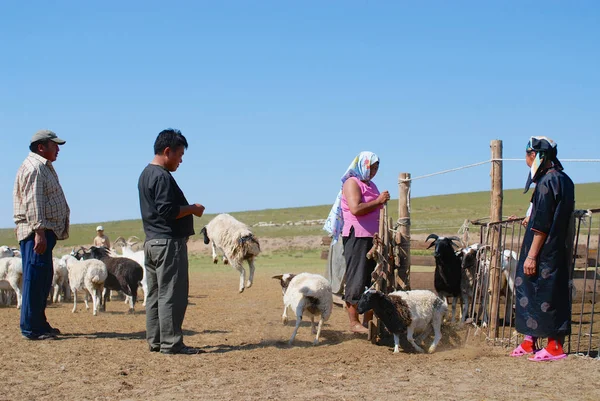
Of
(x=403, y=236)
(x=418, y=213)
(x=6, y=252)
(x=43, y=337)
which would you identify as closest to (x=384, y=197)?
(x=403, y=236)

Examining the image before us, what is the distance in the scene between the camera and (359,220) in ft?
28.0

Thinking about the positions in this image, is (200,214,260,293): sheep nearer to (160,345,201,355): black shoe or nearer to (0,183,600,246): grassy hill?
(160,345,201,355): black shoe

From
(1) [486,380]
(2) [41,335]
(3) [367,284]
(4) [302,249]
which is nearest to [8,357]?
(2) [41,335]

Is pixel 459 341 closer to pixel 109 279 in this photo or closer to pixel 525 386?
pixel 525 386

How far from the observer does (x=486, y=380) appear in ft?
18.6

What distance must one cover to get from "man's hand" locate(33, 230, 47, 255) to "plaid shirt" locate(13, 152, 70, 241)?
8 centimetres

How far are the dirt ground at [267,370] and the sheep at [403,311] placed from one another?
0.29 m

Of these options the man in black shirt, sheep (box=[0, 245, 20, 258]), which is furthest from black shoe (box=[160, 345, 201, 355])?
sheep (box=[0, 245, 20, 258])

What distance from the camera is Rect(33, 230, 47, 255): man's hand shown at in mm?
8180

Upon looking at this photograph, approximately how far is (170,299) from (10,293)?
773cm

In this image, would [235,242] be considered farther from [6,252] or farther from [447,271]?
[6,252]

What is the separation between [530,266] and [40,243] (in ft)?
18.8

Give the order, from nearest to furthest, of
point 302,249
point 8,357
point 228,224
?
point 8,357 < point 228,224 < point 302,249

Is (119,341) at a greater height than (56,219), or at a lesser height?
lesser
